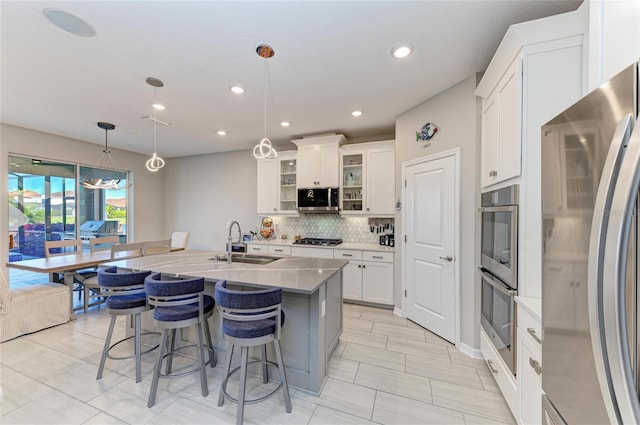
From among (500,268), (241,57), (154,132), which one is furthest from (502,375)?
(154,132)

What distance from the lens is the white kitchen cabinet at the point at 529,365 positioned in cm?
138

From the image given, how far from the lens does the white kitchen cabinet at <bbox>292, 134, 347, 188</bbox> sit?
4.30 meters

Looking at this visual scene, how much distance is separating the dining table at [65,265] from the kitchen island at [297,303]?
1.34m

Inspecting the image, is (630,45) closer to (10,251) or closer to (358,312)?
(358,312)

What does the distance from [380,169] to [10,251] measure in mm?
6040

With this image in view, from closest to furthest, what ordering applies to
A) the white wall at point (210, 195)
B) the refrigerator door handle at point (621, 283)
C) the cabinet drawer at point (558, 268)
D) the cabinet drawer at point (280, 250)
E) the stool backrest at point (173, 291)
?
the refrigerator door handle at point (621, 283) → the cabinet drawer at point (558, 268) → the stool backrest at point (173, 291) → the cabinet drawer at point (280, 250) → the white wall at point (210, 195)

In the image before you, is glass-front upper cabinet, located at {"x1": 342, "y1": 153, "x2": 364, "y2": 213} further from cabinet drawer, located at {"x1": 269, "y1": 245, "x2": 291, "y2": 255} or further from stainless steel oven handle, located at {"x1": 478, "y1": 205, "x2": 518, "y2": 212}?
stainless steel oven handle, located at {"x1": 478, "y1": 205, "x2": 518, "y2": 212}

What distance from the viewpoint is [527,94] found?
5.49 ft

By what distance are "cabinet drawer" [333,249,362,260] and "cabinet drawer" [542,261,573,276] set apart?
2.94 m

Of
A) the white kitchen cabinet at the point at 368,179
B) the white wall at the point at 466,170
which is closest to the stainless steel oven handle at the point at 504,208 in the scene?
the white wall at the point at 466,170

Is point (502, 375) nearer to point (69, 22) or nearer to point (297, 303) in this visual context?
point (297, 303)

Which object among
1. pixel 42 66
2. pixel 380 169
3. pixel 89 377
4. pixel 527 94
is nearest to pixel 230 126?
pixel 42 66

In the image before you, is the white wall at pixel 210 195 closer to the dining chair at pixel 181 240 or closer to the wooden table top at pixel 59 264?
the dining chair at pixel 181 240

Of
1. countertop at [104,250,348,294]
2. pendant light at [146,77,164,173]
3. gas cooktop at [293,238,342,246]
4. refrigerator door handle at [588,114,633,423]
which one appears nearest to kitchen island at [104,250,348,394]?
countertop at [104,250,348,294]
